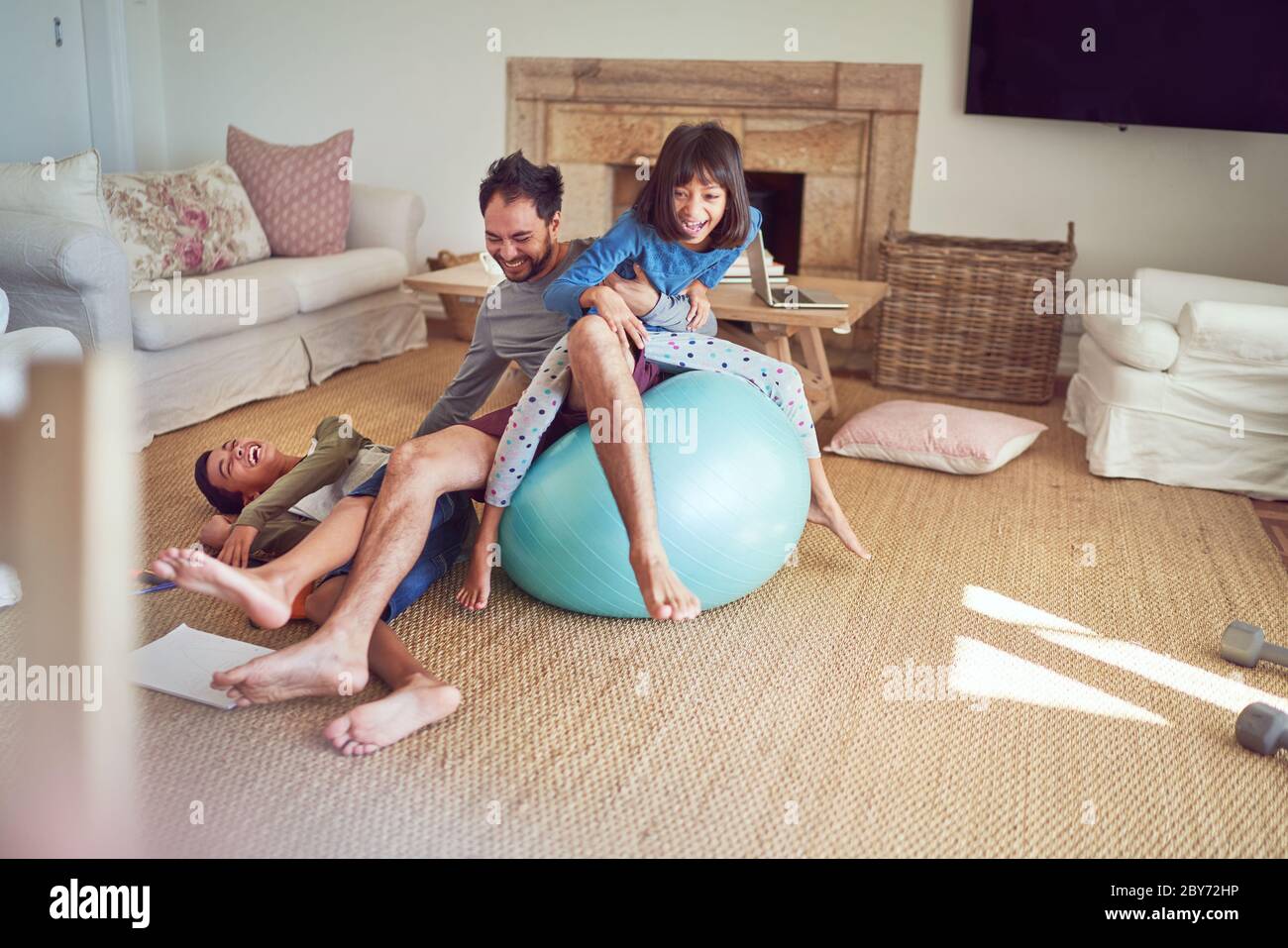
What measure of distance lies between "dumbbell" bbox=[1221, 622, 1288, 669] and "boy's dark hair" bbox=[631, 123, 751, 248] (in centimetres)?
121

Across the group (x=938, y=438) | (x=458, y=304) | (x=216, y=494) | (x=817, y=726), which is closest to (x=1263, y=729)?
(x=817, y=726)

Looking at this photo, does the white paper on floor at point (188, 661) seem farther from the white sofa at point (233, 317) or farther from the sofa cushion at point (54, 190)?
the sofa cushion at point (54, 190)

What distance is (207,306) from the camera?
348 centimetres

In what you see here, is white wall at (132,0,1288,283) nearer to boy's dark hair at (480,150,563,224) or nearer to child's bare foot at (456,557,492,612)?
boy's dark hair at (480,150,563,224)

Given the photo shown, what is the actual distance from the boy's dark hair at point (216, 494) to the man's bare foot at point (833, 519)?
128 centimetres

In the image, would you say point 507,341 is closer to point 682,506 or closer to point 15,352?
point 682,506

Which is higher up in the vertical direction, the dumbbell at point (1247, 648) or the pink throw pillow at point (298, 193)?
the pink throw pillow at point (298, 193)

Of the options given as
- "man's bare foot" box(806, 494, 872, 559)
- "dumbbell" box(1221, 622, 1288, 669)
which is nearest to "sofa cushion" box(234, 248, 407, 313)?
"man's bare foot" box(806, 494, 872, 559)

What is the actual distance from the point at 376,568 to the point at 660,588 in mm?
489

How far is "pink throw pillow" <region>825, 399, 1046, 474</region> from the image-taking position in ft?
10.4

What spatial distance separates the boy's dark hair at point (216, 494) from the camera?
253 centimetres

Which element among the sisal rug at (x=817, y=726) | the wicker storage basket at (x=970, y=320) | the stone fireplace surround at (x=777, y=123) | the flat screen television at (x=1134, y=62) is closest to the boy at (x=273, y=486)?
the sisal rug at (x=817, y=726)
